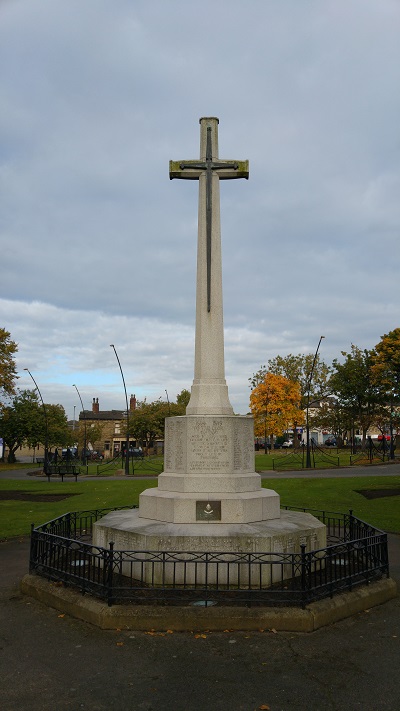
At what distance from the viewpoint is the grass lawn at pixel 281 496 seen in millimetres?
16297

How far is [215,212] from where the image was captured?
11.5 metres

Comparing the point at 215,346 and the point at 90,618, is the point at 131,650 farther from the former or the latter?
the point at 215,346

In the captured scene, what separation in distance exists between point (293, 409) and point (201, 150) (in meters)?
48.3

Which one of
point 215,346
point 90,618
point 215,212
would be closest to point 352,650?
point 90,618

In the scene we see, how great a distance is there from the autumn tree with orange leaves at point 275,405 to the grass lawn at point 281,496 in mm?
29884

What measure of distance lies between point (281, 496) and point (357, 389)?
40.0 meters

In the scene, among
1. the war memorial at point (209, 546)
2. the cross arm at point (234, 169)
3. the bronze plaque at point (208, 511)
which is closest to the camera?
the war memorial at point (209, 546)

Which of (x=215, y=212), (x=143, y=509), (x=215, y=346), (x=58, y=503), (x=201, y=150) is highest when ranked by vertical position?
(x=201, y=150)

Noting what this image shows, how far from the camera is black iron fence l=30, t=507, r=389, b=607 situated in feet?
24.2

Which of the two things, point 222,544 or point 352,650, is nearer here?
point 352,650

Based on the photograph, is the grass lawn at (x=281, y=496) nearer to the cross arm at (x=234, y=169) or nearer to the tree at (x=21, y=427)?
the cross arm at (x=234, y=169)

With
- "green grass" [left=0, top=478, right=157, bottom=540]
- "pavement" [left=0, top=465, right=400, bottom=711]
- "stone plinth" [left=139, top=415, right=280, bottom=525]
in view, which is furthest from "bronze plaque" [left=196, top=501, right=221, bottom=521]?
"green grass" [left=0, top=478, right=157, bottom=540]

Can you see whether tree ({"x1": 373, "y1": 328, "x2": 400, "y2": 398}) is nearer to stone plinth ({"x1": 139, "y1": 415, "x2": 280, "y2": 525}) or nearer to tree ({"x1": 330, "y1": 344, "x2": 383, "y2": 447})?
tree ({"x1": 330, "y1": 344, "x2": 383, "y2": 447})

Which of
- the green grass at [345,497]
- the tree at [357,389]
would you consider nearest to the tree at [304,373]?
the tree at [357,389]
